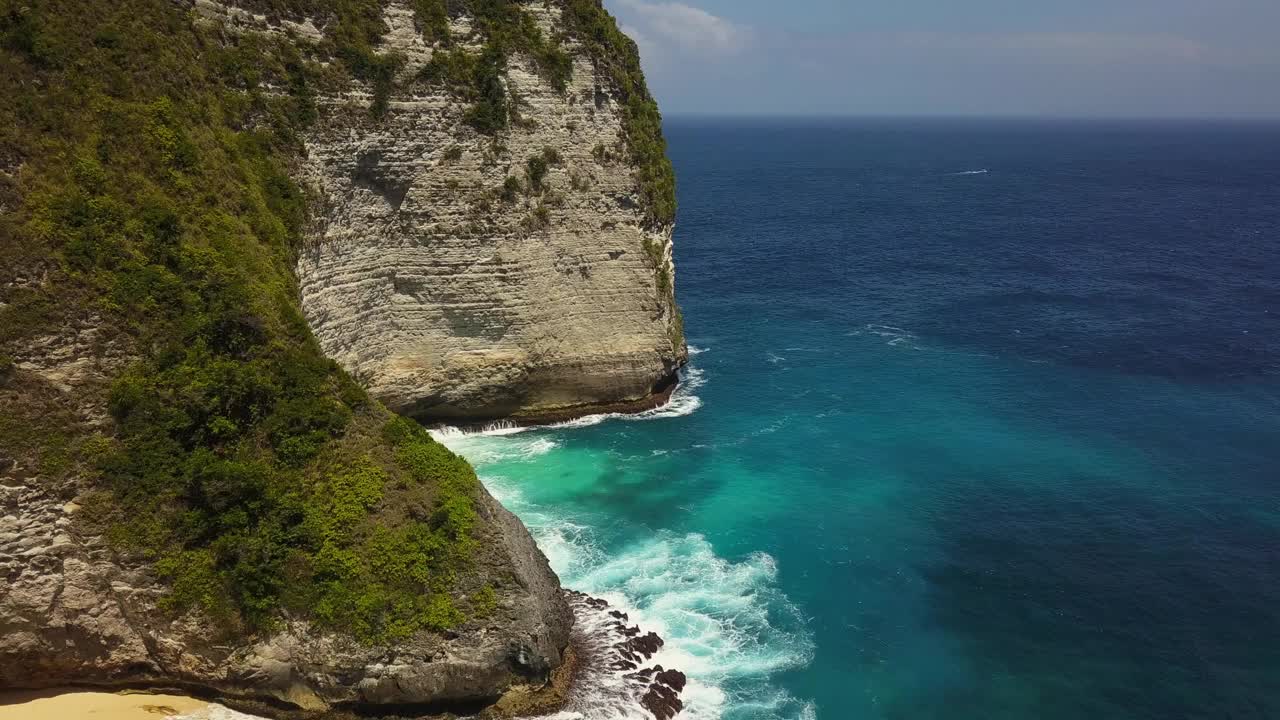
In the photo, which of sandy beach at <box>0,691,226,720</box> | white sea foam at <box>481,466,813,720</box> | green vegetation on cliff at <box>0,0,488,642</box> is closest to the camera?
sandy beach at <box>0,691,226,720</box>

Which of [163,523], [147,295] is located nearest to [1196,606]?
A: [163,523]

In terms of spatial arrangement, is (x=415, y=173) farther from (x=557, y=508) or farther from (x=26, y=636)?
(x=26, y=636)

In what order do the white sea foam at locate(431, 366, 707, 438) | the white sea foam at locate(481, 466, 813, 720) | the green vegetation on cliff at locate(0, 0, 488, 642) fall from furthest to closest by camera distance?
the white sea foam at locate(431, 366, 707, 438) < the white sea foam at locate(481, 466, 813, 720) < the green vegetation on cliff at locate(0, 0, 488, 642)

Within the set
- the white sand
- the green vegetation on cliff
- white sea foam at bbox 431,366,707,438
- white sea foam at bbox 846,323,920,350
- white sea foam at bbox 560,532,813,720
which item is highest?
the green vegetation on cliff

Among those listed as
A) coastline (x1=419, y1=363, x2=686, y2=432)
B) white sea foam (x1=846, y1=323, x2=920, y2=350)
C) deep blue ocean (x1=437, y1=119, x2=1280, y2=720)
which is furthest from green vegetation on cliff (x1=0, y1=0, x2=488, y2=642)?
white sea foam (x1=846, y1=323, x2=920, y2=350)

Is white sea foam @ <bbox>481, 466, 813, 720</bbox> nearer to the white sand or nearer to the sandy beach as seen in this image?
the white sand

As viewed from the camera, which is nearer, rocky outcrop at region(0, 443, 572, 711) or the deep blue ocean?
rocky outcrop at region(0, 443, 572, 711)

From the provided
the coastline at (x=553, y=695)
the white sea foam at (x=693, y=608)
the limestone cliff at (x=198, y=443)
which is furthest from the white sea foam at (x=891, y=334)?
the limestone cliff at (x=198, y=443)

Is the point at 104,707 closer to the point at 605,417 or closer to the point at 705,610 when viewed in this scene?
the point at 705,610

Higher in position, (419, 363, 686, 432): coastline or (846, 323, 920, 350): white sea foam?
(846, 323, 920, 350): white sea foam
